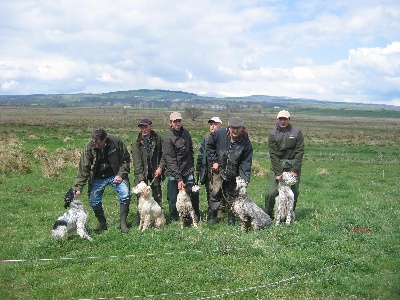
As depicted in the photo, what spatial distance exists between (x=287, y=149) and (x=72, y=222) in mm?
5559

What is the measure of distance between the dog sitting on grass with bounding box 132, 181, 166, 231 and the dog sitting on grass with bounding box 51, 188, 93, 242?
130 cm

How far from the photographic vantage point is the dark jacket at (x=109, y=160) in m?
9.57

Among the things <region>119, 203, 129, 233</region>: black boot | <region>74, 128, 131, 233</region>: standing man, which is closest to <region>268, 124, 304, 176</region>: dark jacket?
<region>74, 128, 131, 233</region>: standing man

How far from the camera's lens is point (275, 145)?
33.8ft

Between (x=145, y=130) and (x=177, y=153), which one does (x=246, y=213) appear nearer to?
(x=177, y=153)

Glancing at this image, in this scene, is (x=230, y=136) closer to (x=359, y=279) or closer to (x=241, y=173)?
(x=241, y=173)

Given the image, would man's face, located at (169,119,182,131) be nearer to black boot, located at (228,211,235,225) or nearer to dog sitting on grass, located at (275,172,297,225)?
black boot, located at (228,211,235,225)

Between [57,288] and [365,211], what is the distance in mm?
8660

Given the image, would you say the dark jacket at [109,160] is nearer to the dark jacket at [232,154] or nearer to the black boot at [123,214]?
the black boot at [123,214]

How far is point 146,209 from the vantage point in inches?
371

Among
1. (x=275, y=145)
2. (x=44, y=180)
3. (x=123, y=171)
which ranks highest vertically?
(x=275, y=145)

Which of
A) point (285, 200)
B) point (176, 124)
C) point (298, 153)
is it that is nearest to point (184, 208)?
point (176, 124)

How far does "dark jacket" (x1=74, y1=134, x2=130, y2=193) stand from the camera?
31.4 ft

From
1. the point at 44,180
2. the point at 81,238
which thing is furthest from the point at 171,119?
the point at 44,180
